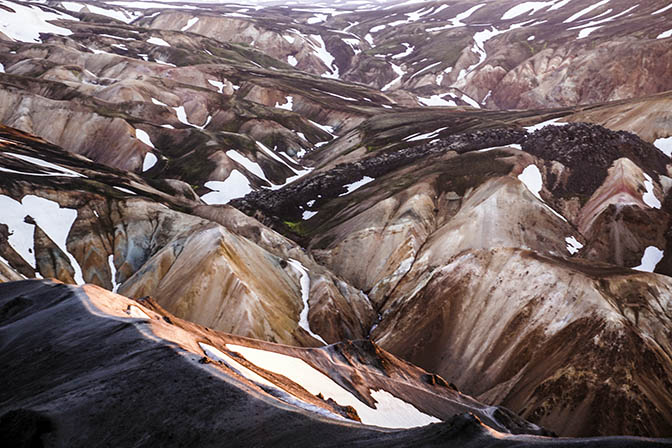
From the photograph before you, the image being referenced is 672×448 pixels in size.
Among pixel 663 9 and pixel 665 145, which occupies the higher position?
pixel 663 9

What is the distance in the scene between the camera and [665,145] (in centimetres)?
5697

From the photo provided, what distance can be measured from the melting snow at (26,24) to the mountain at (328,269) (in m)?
27.9

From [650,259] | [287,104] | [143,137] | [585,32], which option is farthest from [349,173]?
[585,32]

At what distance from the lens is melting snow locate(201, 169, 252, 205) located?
66438 mm

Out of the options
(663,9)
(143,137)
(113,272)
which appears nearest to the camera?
(113,272)

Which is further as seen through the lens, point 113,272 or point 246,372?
point 113,272

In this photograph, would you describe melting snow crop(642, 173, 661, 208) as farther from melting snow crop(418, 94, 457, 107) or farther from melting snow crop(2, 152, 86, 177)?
melting snow crop(418, 94, 457, 107)

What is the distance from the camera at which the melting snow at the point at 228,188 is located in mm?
66438

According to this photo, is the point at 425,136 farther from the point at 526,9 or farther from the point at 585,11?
the point at 526,9

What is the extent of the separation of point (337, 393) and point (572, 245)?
3150 cm

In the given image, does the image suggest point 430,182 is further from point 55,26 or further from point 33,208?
point 55,26

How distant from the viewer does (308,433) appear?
11.0m

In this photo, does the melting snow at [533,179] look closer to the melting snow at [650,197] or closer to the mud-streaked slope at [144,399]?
the melting snow at [650,197]

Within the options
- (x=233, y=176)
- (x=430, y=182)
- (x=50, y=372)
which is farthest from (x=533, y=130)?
(x=50, y=372)
